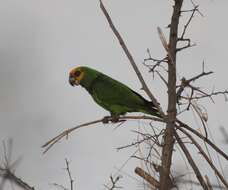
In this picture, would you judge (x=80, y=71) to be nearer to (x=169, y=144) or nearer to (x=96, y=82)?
(x=96, y=82)

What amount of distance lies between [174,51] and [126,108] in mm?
426

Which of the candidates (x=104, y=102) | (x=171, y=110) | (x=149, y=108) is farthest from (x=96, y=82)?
(x=171, y=110)

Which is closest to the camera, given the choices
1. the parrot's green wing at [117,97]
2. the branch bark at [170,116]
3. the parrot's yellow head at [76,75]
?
the branch bark at [170,116]

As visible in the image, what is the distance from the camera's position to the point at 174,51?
0.63 meters

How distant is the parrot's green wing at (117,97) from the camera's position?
3.16 ft

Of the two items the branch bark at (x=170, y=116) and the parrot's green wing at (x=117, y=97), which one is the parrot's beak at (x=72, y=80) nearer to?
the parrot's green wing at (x=117, y=97)

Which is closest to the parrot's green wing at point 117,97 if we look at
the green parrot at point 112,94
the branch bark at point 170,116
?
the green parrot at point 112,94

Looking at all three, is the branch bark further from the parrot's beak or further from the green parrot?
the parrot's beak

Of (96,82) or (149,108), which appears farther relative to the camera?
(96,82)

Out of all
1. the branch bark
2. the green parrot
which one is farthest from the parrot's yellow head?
the branch bark

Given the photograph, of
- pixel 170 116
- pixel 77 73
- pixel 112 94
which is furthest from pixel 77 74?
pixel 170 116

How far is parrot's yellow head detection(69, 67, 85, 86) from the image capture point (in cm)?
117

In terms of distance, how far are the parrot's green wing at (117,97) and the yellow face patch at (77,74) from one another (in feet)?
0.14

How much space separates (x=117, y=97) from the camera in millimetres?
1045
